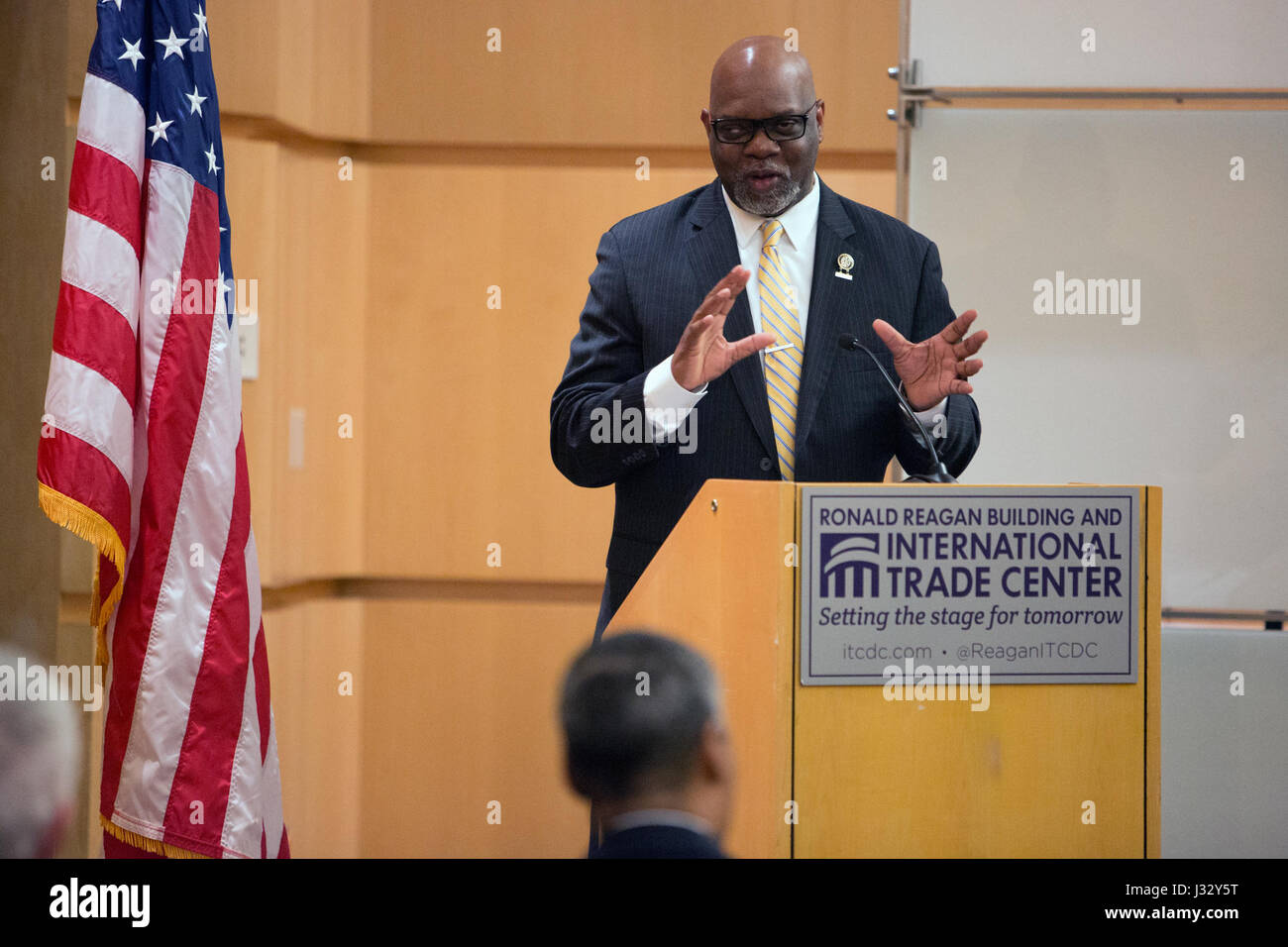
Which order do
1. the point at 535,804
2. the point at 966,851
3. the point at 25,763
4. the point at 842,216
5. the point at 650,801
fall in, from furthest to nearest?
the point at 535,804, the point at 25,763, the point at 842,216, the point at 966,851, the point at 650,801

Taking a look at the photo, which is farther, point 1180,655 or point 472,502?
point 472,502

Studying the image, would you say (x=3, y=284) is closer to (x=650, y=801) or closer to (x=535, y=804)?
(x=535, y=804)

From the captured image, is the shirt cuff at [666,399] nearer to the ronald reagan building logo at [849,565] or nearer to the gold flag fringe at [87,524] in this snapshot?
the ronald reagan building logo at [849,565]

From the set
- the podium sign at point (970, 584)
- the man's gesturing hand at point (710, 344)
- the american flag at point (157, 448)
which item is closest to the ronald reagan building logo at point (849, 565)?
the podium sign at point (970, 584)

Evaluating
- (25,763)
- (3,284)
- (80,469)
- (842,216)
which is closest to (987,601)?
(842,216)

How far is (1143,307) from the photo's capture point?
343 cm

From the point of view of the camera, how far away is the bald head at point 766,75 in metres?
2.37

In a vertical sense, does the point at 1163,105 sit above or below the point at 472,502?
above

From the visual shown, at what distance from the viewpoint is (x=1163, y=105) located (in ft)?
11.2

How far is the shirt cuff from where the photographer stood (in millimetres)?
2020

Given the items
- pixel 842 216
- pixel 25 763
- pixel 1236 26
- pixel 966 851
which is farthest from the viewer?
pixel 1236 26

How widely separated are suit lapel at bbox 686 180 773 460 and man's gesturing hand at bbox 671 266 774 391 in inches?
10.5

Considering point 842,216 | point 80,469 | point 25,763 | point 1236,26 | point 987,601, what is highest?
point 1236,26

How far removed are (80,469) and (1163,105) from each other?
2801 mm
